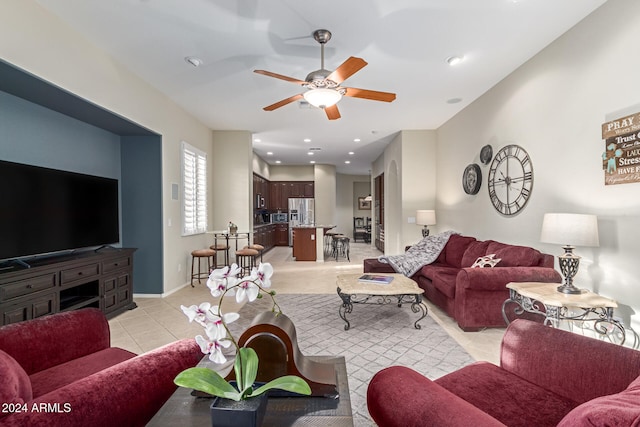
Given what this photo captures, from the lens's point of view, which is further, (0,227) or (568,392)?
(0,227)

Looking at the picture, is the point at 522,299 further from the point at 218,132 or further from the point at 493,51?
the point at 218,132

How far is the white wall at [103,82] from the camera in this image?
2.41 m

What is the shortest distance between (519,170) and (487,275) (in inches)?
61.2

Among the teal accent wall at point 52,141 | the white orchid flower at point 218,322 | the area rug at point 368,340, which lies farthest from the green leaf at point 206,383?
the teal accent wall at point 52,141

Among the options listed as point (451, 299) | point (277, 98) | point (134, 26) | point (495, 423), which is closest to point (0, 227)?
point (134, 26)

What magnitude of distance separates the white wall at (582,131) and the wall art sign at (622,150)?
7cm

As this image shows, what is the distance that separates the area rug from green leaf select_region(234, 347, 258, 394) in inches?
47.9

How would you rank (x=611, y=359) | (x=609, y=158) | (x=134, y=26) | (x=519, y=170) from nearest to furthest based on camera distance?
(x=611, y=359) < (x=609, y=158) < (x=134, y=26) < (x=519, y=170)

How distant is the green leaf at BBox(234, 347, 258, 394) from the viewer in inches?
36.9

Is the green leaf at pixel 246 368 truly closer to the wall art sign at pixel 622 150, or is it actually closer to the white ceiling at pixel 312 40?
the white ceiling at pixel 312 40

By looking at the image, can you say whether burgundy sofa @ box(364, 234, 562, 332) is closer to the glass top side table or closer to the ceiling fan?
the glass top side table

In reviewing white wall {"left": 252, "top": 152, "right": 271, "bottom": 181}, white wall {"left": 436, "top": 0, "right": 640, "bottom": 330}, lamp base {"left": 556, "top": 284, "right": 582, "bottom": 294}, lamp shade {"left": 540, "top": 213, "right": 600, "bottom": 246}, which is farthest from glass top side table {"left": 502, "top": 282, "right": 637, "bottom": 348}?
white wall {"left": 252, "top": 152, "right": 271, "bottom": 181}

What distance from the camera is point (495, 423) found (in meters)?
0.93

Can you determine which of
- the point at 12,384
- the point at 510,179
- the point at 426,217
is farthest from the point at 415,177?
the point at 12,384
